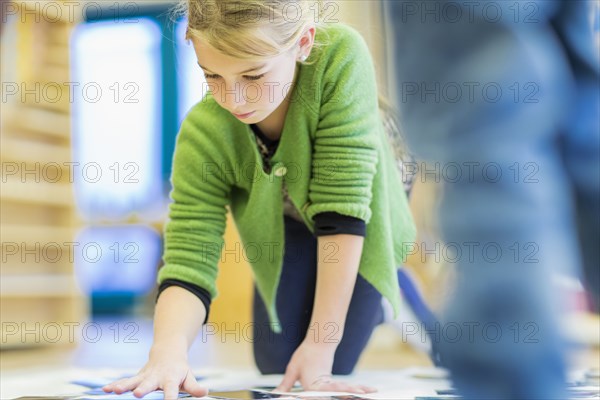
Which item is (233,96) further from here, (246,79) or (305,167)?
(305,167)

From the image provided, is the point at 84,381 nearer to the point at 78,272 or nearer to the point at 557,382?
the point at 557,382

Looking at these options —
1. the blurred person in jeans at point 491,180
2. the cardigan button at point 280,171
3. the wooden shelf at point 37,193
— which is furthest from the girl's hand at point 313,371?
the wooden shelf at point 37,193

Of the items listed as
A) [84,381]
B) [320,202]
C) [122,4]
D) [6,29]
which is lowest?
[84,381]

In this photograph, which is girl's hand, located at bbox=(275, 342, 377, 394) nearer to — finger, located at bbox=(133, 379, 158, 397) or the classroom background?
finger, located at bbox=(133, 379, 158, 397)

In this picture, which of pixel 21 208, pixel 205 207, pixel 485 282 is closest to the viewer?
pixel 485 282

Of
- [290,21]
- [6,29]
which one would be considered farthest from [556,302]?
[6,29]

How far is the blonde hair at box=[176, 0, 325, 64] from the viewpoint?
2.64 ft

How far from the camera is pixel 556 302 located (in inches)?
10.8

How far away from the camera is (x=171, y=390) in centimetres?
78

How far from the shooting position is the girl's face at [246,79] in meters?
0.81

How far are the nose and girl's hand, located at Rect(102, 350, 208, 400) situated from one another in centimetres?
29

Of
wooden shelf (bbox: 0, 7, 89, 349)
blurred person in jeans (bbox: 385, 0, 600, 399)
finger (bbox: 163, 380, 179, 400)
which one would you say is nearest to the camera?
blurred person in jeans (bbox: 385, 0, 600, 399)

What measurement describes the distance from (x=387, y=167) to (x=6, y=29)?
4.86 feet

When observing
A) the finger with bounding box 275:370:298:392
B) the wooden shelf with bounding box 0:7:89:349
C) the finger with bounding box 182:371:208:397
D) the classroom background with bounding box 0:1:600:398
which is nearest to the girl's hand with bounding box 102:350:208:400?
the finger with bounding box 182:371:208:397
